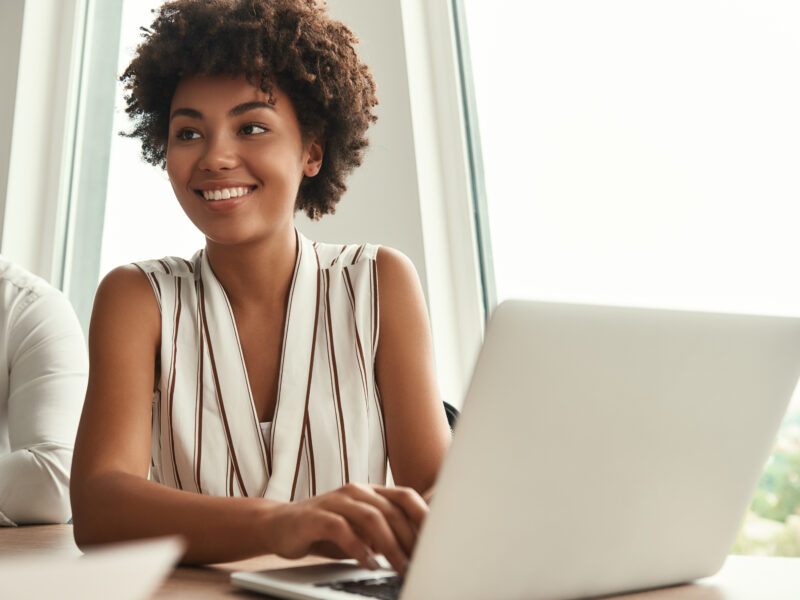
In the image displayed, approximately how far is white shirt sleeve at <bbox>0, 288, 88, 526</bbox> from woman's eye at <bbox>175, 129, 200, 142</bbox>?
543 mm

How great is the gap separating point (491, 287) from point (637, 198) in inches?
17.7

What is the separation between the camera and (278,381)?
1.26m

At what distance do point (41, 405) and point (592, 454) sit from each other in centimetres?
121

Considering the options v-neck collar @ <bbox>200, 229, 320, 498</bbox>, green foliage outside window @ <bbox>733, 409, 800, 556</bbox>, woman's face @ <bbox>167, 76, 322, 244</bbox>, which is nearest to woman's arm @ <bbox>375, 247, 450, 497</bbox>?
v-neck collar @ <bbox>200, 229, 320, 498</bbox>

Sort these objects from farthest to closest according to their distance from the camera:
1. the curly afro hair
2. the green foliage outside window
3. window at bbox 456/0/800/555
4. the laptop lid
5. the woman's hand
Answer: window at bbox 456/0/800/555, the green foliage outside window, the curly afro hair, the woman's hand, the laptop lid

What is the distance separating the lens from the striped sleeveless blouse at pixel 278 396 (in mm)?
1209

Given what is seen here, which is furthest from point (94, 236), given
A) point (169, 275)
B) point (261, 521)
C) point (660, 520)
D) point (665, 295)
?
point (660, 520)

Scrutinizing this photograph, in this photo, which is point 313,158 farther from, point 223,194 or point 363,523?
point 363,523

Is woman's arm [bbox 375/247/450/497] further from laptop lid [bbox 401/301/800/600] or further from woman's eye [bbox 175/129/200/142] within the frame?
laptop lid [bbox 401/301/800/600]

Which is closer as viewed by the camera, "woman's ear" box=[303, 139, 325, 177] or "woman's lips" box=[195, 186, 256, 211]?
"woman's lips" box=[195, 186, 256, 211]

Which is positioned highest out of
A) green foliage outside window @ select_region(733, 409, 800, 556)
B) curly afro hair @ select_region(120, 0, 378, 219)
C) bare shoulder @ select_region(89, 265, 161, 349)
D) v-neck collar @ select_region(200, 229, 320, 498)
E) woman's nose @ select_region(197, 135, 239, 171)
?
curly afro hair @ select_region(120, 0, 378, 219)

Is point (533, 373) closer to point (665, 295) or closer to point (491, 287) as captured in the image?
point (665, 295)

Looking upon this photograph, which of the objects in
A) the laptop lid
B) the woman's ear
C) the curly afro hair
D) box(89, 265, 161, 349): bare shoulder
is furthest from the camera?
the woman's ear

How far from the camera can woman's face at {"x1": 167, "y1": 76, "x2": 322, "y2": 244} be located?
126cm
